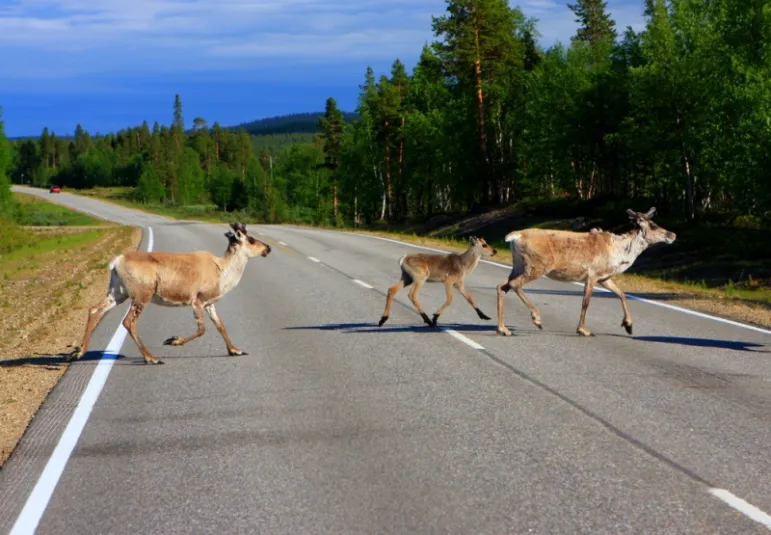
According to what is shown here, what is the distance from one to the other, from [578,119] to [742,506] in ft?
175

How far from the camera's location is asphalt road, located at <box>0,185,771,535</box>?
229 inches

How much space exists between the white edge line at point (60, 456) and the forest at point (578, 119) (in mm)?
25976

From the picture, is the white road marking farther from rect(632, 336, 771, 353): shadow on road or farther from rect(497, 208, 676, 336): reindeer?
rect(632, 336, 771, 353): shadow on road

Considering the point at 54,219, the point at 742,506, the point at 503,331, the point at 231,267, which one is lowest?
the point at 54,219

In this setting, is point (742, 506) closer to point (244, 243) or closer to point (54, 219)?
point (244, 243)

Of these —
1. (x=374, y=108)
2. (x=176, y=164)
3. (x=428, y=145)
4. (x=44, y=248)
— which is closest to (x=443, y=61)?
(x=428, y=145)

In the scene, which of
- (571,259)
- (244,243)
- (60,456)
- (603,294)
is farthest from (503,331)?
(60,456)

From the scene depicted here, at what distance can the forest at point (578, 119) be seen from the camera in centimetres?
3850

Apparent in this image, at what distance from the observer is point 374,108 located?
82250 millimetres

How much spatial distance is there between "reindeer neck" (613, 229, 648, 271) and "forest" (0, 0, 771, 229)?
1966 cm

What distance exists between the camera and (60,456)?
24.2 ft

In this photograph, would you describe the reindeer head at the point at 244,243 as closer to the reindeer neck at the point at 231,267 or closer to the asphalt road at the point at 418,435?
the reindeer neck at the point at 231,267

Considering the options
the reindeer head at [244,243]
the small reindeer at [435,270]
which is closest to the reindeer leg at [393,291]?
the small reindeer at [435,270]

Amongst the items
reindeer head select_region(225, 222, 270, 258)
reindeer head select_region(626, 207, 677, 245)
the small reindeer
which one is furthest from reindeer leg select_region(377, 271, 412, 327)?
reindeer head select_region(626, 207, 677, 245)
